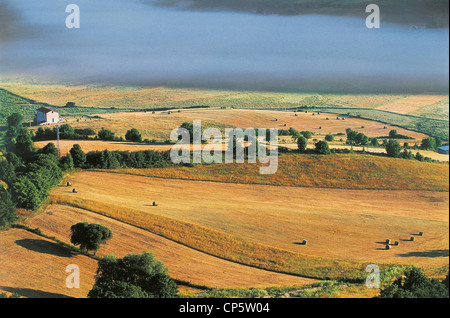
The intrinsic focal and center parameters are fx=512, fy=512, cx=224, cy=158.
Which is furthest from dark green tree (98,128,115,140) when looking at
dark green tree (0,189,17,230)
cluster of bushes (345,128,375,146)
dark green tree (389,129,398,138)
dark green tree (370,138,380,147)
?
dark green tree (389,129,398,138)

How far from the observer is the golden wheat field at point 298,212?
24.3 feet

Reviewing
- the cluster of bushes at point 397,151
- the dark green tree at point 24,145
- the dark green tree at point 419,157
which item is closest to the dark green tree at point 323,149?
the cluster of bushes at point 397,151

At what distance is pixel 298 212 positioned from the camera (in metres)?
7.75

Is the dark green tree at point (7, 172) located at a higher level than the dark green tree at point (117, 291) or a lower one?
higher

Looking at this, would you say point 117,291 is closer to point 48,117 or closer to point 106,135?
point 106,135

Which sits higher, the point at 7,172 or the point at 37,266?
the point at 7,172

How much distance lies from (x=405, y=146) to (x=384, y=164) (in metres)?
0.47

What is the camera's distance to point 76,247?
25.1 ft

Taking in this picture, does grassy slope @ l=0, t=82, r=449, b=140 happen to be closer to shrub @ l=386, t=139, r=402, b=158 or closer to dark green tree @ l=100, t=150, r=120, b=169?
shrub @ l=386, t=139, r=402, b=158

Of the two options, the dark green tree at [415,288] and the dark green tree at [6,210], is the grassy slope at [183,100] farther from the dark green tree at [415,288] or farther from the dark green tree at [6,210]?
the dark green tree at [415,288]

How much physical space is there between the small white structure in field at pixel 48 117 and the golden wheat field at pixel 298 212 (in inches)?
40.9

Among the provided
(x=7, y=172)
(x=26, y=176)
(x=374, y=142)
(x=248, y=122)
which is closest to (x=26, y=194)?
(x=26, y=176)

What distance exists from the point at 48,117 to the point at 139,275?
3.13 meters
